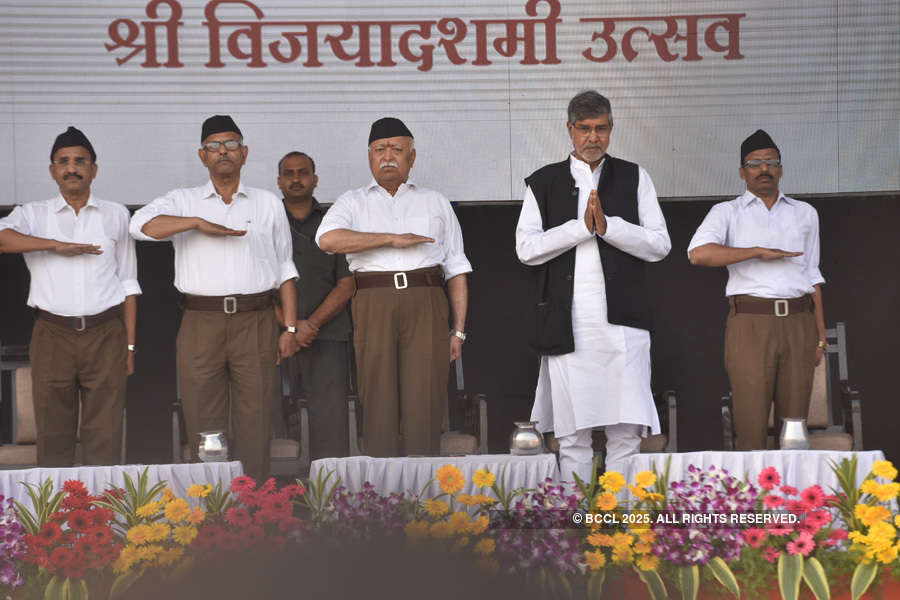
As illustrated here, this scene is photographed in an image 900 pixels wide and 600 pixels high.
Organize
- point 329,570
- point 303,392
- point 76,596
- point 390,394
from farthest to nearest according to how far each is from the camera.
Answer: point 303,392 → point 390,394 → point 76,596 → point 329,570

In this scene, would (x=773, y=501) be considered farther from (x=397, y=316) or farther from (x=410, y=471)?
(x=397, y=316)

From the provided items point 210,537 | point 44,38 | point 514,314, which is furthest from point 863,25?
point 210,537

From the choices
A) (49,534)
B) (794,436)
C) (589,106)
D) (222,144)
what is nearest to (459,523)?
(49,534)

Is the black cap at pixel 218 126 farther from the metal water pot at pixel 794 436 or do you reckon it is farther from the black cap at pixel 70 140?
the metal water pot at pixel 794 436

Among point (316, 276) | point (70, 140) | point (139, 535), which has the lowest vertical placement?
point (139, 535)

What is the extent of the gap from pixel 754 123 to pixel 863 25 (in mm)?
667

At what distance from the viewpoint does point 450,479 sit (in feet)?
8.43

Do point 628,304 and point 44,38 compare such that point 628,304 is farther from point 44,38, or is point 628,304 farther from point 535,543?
point 44,38

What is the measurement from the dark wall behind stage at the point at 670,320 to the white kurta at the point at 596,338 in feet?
5.96

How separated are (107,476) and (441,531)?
2.93 ft

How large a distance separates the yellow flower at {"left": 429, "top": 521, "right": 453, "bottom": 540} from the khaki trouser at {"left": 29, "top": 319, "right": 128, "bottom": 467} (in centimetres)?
249

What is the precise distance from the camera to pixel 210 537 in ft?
7.53

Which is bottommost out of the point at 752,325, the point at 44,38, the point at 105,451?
the point at 105,451

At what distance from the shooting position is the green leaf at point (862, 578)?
2225 mm
